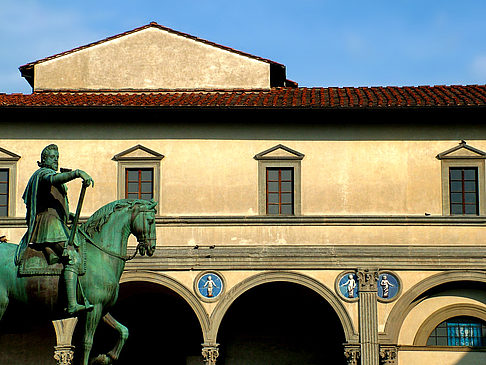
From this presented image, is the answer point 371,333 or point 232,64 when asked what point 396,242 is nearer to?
point 371,333

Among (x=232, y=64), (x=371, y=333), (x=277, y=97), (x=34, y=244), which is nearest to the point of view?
(x=34, y=244)

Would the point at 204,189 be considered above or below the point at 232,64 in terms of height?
below

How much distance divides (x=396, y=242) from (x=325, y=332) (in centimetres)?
372

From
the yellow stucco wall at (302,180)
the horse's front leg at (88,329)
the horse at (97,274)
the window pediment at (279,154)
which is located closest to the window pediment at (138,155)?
the yellow stucco wall at (302,180)

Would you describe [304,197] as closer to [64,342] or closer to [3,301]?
[64,342]

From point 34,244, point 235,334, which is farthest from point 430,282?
point 34,244

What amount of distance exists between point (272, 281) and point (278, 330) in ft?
10.6

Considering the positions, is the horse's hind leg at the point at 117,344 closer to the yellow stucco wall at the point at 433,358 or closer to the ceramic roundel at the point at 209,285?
the ceramic roundel at the point at 209,285

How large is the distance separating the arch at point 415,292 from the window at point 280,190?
3125 mm

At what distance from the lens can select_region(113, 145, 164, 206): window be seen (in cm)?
2523

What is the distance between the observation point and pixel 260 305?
27266 millimetres

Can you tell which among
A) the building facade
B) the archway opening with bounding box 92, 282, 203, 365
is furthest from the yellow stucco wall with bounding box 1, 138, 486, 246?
the archway opening with bounding box 92, 282, 203, 365

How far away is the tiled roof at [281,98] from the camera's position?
82.5ft

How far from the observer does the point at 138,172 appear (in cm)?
2539
